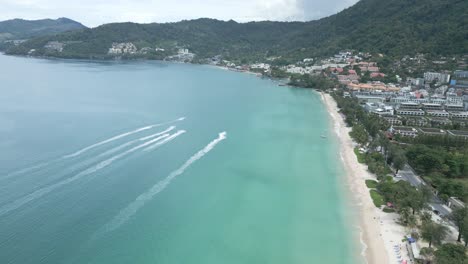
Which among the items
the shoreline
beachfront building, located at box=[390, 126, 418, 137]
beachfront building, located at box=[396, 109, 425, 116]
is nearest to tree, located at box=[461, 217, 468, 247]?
the shoreline

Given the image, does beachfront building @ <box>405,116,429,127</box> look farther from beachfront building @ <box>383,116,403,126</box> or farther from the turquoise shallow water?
the turquoise shallow water

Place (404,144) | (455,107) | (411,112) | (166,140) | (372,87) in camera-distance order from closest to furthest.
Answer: (404,144) < (166,140) < (411,112) < (455,107) < (372,87)

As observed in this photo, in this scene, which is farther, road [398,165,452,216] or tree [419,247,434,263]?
road [398,165,452,216]

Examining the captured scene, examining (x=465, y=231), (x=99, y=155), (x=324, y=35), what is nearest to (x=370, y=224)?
(x=465, y=231)

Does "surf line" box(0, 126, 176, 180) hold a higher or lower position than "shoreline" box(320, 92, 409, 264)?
higher

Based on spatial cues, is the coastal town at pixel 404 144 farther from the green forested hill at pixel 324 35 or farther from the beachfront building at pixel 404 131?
the green forested hill at pixel 324 35

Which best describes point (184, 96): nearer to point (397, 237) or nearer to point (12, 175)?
point (12, 175)

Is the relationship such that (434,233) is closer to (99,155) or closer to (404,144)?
(404,144)
